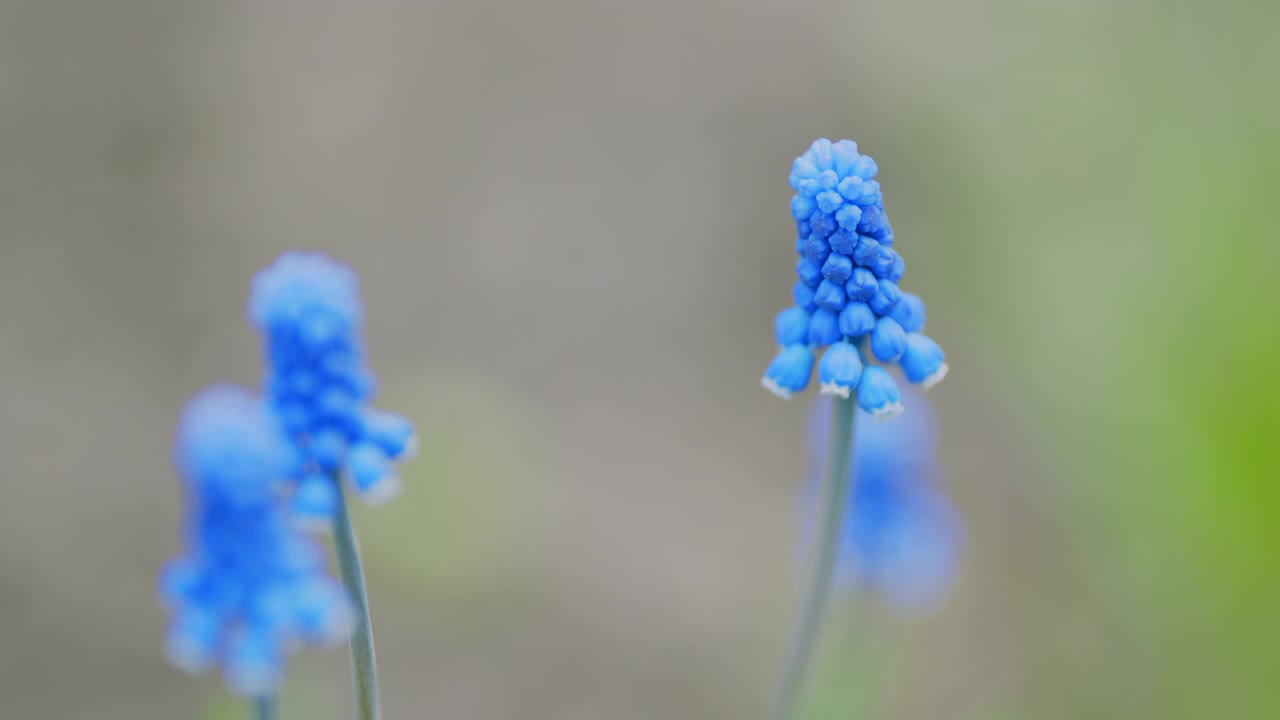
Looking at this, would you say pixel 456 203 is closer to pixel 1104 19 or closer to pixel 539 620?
pixel 539 620

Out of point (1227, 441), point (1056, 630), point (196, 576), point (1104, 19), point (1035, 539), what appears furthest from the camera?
point (1104, 19)

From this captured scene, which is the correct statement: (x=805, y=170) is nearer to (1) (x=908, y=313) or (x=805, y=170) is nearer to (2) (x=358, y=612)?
(1) (x=908, y=313)

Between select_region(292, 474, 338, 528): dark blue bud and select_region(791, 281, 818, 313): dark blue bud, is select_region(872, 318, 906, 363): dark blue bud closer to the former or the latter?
select_region(791, 281, 818, 313): dark blue bud

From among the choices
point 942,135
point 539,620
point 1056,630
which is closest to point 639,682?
point 539,620

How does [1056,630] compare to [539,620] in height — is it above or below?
below

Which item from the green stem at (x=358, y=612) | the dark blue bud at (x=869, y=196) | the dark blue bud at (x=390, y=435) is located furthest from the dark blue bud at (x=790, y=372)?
the green stem at (x=358, y=612)

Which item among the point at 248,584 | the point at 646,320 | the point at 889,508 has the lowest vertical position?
the point at 248,584

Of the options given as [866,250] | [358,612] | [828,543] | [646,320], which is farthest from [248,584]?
[646,320]

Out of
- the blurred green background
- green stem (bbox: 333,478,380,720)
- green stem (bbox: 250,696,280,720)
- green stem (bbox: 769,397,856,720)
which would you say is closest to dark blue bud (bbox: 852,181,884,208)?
green stem (bbox: 769,397,856,720)
